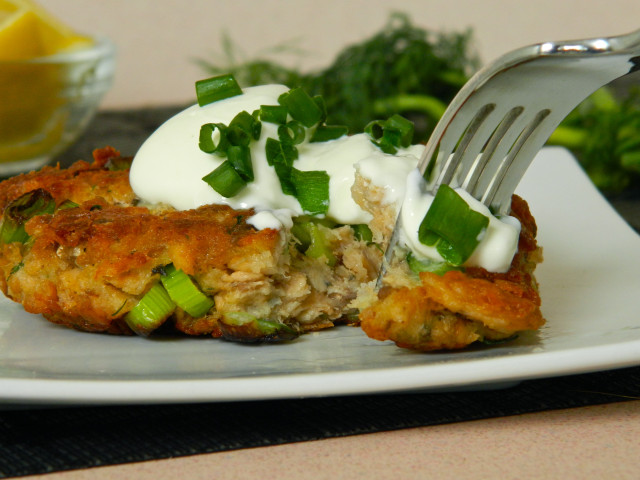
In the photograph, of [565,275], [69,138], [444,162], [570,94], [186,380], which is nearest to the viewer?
[186,380]

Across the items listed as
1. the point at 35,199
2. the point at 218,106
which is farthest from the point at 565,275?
the point at 35,199

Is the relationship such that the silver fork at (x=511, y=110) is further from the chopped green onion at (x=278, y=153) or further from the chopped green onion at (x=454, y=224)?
the chopped green onion at (x=278, y=153)

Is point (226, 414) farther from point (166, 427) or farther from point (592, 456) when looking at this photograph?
point (592, 456)

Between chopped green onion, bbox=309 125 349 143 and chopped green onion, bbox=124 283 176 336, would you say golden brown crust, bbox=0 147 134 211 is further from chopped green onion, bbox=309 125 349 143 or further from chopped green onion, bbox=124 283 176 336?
chopped green onion, bbox=309 125 349 143

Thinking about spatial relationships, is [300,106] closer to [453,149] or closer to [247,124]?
[247,124]

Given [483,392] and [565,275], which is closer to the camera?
[483,392]

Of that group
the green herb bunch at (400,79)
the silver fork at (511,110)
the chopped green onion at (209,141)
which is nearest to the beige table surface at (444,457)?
the silver fork at (511,110)

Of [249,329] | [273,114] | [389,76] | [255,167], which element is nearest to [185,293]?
[249,329]
